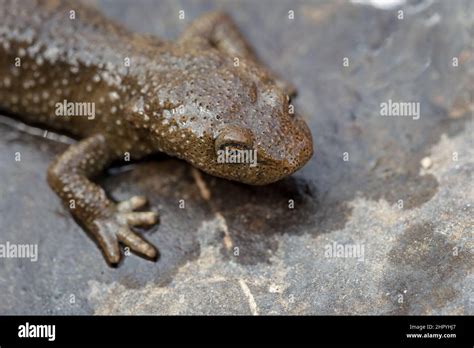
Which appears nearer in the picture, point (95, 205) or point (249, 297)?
point (249, 297)

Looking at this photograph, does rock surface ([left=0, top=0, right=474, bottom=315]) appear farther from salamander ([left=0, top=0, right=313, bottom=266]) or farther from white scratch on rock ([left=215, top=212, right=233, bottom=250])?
salamander ([left=0, top=0, right=313, bottom=266])

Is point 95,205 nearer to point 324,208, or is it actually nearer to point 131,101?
point 131,101

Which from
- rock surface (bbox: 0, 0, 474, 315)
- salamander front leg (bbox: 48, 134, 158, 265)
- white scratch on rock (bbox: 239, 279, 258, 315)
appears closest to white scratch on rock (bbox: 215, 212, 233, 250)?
rock surface (bbox: 0, 0, 474, 315)

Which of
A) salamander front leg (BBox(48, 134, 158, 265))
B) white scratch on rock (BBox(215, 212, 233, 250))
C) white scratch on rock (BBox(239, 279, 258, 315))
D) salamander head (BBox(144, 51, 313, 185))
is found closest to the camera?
Result: white scratch on rock (BBox(239, 279, 258, 315))

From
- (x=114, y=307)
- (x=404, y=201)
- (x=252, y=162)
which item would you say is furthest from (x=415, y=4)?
(x=114, y=307)

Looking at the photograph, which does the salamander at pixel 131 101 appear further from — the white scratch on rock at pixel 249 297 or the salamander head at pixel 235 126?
the white scratch on rock at pixel 249 297

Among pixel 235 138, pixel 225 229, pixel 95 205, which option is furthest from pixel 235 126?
pixel 95 205

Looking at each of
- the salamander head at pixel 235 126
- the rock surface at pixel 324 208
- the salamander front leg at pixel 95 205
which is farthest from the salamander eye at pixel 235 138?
the salamander front leg at pixel 95 205
